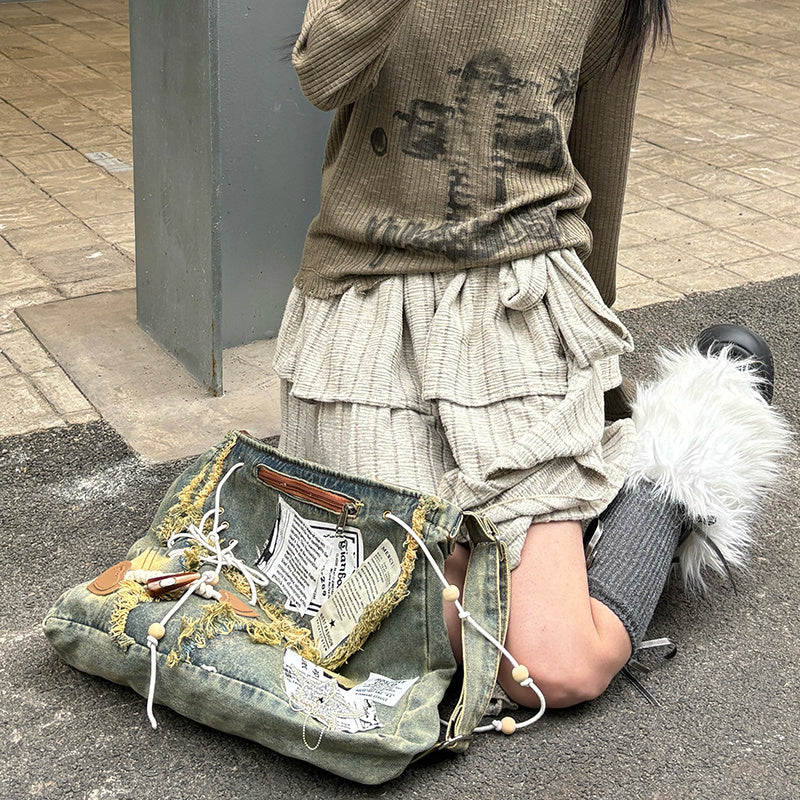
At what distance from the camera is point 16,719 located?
71.7 inches

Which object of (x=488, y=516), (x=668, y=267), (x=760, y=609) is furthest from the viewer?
(x=668, y=267)

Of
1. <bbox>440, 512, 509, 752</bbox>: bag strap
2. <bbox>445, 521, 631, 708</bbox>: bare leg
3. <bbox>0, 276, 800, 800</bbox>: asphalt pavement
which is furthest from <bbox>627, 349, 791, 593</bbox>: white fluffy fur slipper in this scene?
<bbox>440, 512, 509, 752</bbox>: bag strap

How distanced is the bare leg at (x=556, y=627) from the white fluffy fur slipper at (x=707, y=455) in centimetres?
27

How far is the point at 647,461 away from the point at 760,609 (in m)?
0.38

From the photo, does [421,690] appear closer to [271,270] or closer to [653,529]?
[653,529]

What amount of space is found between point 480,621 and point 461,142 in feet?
2.50

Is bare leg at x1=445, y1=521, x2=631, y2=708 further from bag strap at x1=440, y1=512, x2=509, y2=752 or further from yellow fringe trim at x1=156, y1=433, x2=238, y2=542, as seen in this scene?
yellow fringe trim at x1=156, y1=433, x2=238, y2=542

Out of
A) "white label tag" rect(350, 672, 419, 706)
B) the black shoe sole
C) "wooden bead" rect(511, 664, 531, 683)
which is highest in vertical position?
the black shoe sole

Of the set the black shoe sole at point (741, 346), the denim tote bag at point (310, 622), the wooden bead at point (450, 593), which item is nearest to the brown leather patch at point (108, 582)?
the denim tote bag at point (310, 622)

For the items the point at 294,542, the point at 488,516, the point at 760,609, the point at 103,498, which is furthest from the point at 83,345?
the point at 760,609

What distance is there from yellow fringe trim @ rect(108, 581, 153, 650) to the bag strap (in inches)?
19.0

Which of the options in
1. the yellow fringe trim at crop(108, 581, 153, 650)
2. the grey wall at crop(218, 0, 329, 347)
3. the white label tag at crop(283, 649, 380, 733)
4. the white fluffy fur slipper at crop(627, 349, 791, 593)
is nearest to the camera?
the white label tag at crop(283, 649, 380, 733)

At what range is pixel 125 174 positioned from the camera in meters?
4.43

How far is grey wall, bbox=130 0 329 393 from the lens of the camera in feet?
9.03
